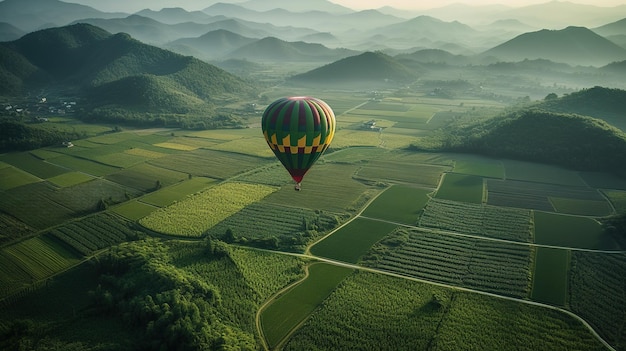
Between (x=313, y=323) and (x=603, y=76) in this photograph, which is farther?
(x=603, y=76)

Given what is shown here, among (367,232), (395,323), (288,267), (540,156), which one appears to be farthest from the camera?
(540,156)

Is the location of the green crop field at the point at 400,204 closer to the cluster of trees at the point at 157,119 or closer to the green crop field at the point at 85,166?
the green crop field at the point at 85,166

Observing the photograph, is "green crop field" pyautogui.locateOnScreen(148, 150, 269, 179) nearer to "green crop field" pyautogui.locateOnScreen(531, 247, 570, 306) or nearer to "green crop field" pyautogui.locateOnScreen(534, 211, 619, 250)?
"green crop field" pyautogui.locateOnScreen(534, 211, 619, 250)

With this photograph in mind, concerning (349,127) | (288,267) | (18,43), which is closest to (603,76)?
(349,127)

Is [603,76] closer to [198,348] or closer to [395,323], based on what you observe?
[395,323]

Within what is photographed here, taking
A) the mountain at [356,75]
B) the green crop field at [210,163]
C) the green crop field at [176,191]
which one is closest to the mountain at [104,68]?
the mountain at [356,75]

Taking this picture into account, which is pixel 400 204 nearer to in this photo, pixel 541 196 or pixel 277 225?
pixel 277 225

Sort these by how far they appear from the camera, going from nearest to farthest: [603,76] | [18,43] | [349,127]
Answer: [349,127] < [18,43] < [603,76]
